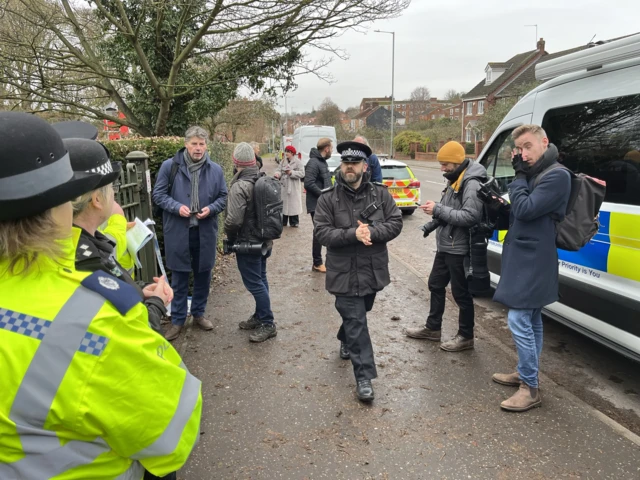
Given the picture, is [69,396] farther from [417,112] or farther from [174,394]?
[417,112]

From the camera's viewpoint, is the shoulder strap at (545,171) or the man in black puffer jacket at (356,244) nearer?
the shoulder strap at (545,171)

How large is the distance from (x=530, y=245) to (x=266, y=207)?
7.49 ft

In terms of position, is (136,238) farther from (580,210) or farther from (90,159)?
(580,210)

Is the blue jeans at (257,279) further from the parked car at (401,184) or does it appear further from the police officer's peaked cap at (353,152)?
the parked car at (401,184)

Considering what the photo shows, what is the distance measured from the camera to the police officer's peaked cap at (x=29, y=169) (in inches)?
43.8

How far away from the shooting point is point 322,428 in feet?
10.5

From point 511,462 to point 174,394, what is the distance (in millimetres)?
2330

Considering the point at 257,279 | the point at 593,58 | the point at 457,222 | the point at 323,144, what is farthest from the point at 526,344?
the point at 323,144

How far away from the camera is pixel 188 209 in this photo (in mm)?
4383

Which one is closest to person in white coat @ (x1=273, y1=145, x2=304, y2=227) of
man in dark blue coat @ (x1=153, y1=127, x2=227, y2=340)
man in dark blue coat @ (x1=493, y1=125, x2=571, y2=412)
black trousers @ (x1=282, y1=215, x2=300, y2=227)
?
black trousers @ (x1=282, y1=215, x2=300, y2=227)

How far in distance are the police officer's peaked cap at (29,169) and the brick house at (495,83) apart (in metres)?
41.5

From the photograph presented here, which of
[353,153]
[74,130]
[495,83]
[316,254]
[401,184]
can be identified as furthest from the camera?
[495,83]

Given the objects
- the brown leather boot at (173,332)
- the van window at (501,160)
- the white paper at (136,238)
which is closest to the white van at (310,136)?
the van window at (501,160)

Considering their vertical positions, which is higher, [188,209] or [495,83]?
[495,83]
